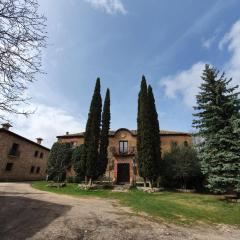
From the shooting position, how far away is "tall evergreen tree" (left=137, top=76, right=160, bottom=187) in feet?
65.6

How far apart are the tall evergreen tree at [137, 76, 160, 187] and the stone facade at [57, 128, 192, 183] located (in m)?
5.40

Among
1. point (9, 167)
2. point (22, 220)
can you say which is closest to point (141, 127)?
point (22, 220)

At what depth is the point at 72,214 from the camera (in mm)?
7594

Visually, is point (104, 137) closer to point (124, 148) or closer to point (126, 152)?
point (126, 152)

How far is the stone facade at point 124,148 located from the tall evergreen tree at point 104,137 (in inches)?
199

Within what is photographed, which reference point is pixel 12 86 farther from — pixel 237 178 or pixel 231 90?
pixel 231 90

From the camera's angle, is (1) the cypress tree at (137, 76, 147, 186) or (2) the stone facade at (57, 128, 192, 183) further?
(2) the stone facade at (57, 128, 192, 183)

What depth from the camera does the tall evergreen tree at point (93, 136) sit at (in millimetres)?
20205

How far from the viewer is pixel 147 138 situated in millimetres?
20922

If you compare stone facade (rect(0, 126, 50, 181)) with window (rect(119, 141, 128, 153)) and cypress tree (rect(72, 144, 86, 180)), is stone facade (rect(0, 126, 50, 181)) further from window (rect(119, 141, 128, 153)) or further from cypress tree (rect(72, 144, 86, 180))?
window (rect(119, 141, 128, 153))

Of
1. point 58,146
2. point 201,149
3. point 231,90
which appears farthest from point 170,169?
point 58,146

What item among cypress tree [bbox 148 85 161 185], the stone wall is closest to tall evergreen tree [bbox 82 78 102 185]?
cypress tree [bbox 148 85 161 185]

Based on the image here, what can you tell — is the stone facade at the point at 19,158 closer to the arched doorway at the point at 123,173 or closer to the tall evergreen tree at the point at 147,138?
the arched doorway at the point at 123,173

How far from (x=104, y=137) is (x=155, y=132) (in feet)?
19.7
